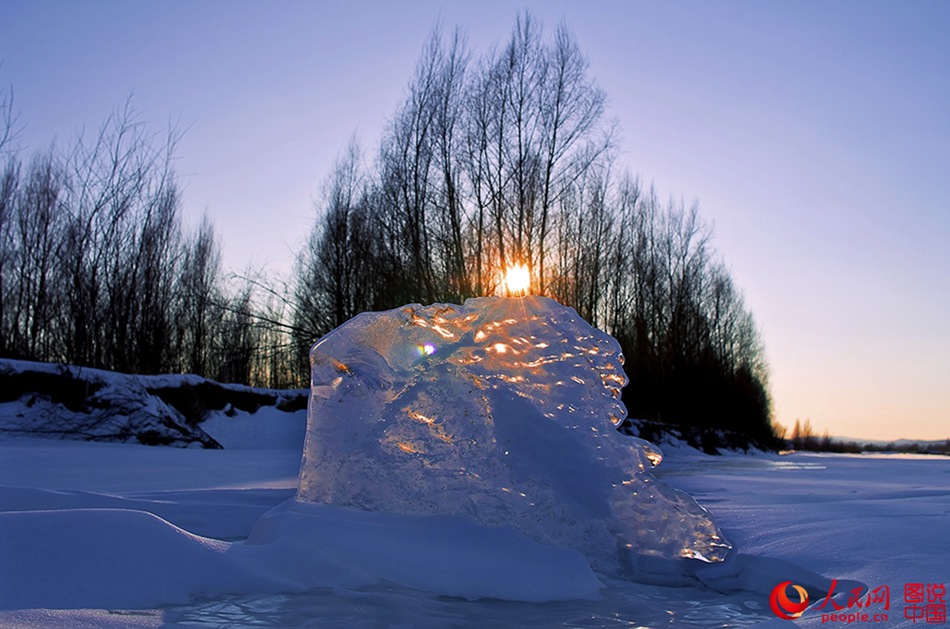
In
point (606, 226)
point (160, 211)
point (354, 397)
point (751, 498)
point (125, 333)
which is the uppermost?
point (606, 226)

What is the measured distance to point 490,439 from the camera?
2035 millimetres

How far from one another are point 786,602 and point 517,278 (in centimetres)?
1199

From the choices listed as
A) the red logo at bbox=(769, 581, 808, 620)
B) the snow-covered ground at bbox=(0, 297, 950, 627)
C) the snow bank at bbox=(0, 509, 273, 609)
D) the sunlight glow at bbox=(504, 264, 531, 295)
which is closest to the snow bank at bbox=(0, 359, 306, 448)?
the snow-covered ground at bbox=(0, 297, 950, 627)

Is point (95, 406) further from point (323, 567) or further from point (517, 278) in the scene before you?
point (517, 278)

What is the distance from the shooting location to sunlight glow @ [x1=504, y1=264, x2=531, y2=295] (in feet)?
44.0

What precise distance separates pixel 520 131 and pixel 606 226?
514cm

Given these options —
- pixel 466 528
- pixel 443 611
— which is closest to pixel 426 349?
pixel 466 528

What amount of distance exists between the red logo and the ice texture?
26 centimetres

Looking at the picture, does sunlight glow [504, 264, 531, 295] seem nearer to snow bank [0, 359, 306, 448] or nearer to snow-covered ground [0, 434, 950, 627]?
snow bank [0, 359, 306, 448]

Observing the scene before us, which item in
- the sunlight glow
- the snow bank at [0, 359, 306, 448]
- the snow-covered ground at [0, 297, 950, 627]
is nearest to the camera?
the snow-covered ground at [0, 297, 950, 627]

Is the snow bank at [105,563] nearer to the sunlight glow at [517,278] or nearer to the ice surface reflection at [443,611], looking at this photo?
the ice surface reflection at [443,611]

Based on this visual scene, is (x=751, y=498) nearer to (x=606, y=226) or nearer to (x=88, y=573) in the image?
(x=88, y=573)

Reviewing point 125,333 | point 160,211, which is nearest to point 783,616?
point 125,333

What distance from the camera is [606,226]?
17656 millimetres
